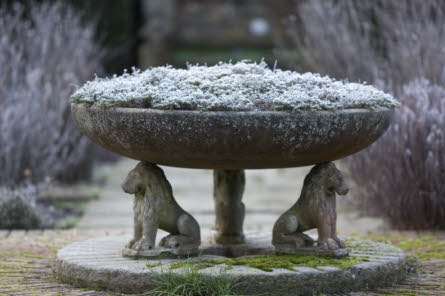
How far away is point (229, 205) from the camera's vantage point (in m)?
5.31

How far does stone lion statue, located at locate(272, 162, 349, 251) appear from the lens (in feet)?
15.7

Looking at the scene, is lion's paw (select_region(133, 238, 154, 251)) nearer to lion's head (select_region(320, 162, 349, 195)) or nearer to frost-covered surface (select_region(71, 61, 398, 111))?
frost-covered surface (select_region(71, 61, 398, 111))

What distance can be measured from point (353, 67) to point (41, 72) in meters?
2.61

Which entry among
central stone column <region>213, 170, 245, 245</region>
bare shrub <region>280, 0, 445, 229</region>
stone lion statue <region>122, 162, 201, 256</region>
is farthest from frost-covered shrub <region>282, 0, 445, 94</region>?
stone lion statue <region>122, 162, 201, 256</region>

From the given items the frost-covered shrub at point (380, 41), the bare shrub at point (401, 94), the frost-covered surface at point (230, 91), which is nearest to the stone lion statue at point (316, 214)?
the frost-covered surface at point (230, 91)

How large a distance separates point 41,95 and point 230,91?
370 centimetres

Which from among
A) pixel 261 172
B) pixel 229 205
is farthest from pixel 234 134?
pixel 261 172

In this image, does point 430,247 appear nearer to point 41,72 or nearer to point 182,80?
point 182,80

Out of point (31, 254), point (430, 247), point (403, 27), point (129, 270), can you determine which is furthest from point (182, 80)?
point (403, 27)

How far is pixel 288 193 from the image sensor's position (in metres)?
8.49

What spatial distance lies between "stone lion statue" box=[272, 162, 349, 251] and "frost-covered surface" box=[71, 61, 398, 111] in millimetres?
428

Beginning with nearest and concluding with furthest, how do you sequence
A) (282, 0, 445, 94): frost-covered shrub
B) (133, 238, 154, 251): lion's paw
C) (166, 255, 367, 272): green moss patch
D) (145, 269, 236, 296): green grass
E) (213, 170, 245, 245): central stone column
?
(145, 269, 236, 296): green grass, (166, 255, 367, 272): green moss patch, (133, 238, 154, 251): lion's paw, (213, 170, 245, 245): central stone column, (282, 0, 445, 94): frost-covered shrub

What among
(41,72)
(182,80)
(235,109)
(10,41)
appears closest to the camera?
(235,109)

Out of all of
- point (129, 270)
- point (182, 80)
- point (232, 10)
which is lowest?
point (129, 270)
